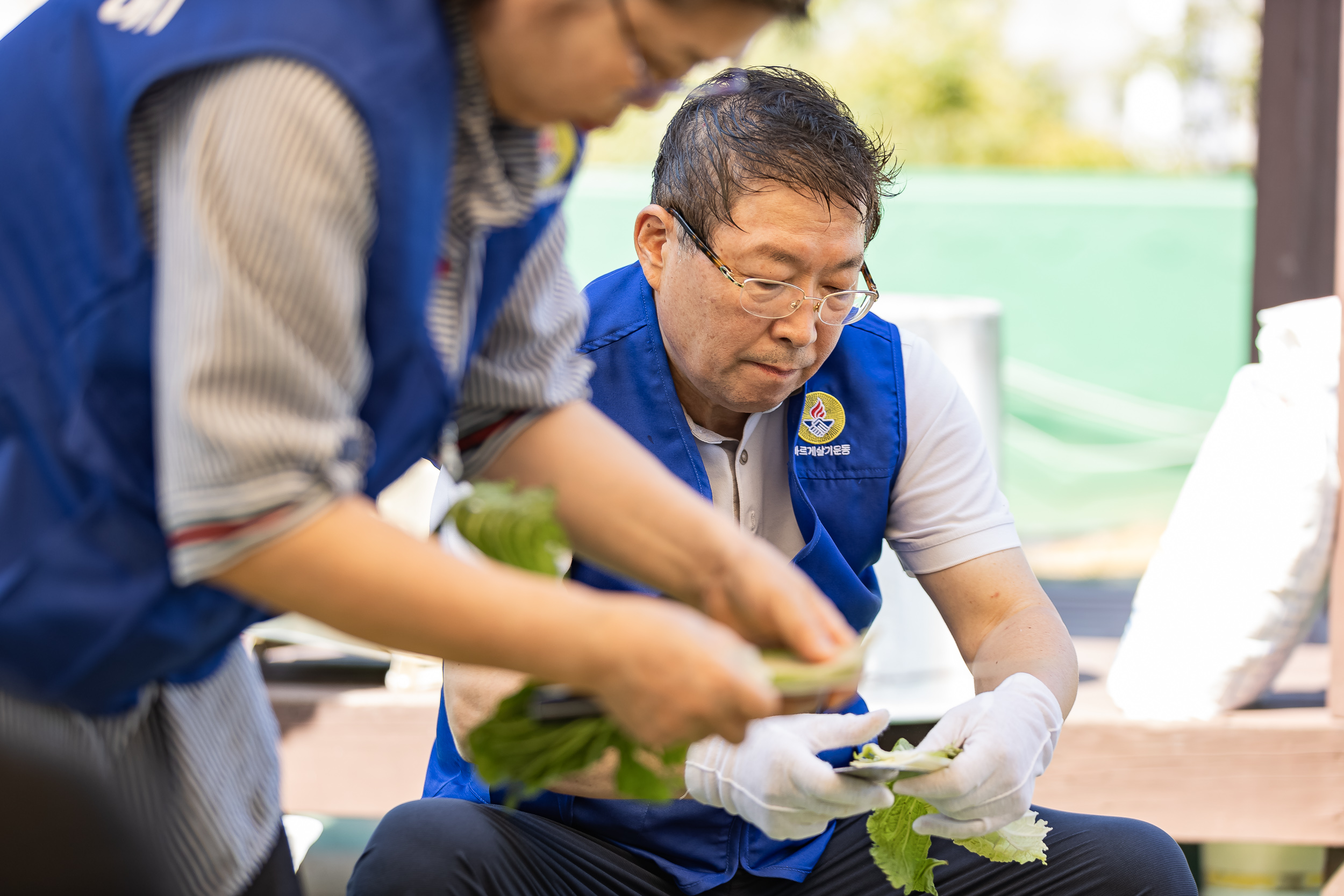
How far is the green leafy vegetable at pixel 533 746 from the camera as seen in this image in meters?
1.01

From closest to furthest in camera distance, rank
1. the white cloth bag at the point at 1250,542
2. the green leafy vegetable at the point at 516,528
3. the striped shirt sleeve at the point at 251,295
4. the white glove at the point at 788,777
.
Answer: the striped shirt sleeve at the point at 251,295
the green leafy vegetable at the point at 516,528
the white glove at the point at 788,777
the white cloth bag at the point at 1250,542

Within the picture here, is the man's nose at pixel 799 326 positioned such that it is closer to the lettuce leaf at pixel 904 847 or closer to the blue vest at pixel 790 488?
the blue vest at pixel 790 488

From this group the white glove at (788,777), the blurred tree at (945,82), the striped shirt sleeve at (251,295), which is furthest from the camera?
the blurred tree at (945,82)

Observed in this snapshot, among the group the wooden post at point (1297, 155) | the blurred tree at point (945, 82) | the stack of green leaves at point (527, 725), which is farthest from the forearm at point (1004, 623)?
the blurred tree at point (945, 82)

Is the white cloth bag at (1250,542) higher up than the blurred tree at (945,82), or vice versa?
the white cloth bag at (1250,542)

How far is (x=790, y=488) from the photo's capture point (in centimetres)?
182

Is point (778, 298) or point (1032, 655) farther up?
point (778, 298)

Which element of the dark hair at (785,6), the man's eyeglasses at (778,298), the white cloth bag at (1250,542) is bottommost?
the white cloth bag at (1250,542)

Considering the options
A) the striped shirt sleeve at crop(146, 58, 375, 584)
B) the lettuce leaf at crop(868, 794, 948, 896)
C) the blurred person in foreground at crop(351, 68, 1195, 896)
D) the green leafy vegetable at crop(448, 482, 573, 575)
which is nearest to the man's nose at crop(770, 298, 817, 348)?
the blurred person in foreground at crop(351, 68, 1195, 896)

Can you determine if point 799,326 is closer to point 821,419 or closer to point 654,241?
point 821,419

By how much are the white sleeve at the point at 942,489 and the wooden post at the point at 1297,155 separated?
92.5 inches

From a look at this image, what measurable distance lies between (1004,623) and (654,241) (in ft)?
2.56

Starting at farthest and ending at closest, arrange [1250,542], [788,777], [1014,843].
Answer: [1250,542] → [1014,843] → [788,777]

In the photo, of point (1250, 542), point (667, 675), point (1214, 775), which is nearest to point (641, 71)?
point (667, 675)
